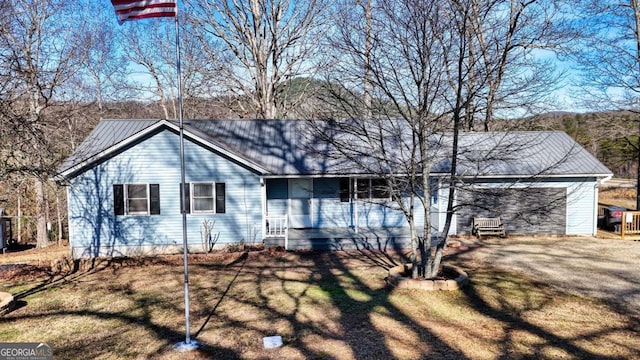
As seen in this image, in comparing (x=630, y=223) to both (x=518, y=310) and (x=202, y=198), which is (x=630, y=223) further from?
(x=202, y=198)

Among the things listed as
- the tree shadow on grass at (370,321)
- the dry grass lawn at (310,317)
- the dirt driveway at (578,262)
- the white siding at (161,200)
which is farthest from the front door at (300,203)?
the dirt driveway at (578,262)

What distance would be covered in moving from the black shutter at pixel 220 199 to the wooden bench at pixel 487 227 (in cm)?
974

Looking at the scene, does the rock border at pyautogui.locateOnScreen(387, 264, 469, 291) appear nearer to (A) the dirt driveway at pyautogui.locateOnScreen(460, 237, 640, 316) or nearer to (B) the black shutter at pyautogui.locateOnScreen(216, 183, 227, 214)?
(A) the dirt driveway at pyautogui.locateOnScreen(460, 237, 640, 316)

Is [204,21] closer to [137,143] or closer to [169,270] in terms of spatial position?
[137,143]

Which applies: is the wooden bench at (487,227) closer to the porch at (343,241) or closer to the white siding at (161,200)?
the porch at (343,241)

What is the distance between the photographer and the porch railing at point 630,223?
15.6 m

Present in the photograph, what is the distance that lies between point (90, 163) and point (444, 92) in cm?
1133

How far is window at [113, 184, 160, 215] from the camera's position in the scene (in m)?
13.3

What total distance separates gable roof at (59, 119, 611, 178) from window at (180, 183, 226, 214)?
1.31 metres

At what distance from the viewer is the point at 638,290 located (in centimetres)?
885

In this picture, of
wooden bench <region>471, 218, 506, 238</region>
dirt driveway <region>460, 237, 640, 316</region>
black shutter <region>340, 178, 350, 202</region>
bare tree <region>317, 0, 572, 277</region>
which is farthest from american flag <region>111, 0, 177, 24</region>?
wooden bench <region>471, 218, 506, 238</region>

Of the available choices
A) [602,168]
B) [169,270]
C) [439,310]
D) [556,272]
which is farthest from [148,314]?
[602,168]

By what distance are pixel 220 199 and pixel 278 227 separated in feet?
7.80

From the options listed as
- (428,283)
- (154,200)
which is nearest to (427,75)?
(428,283)
